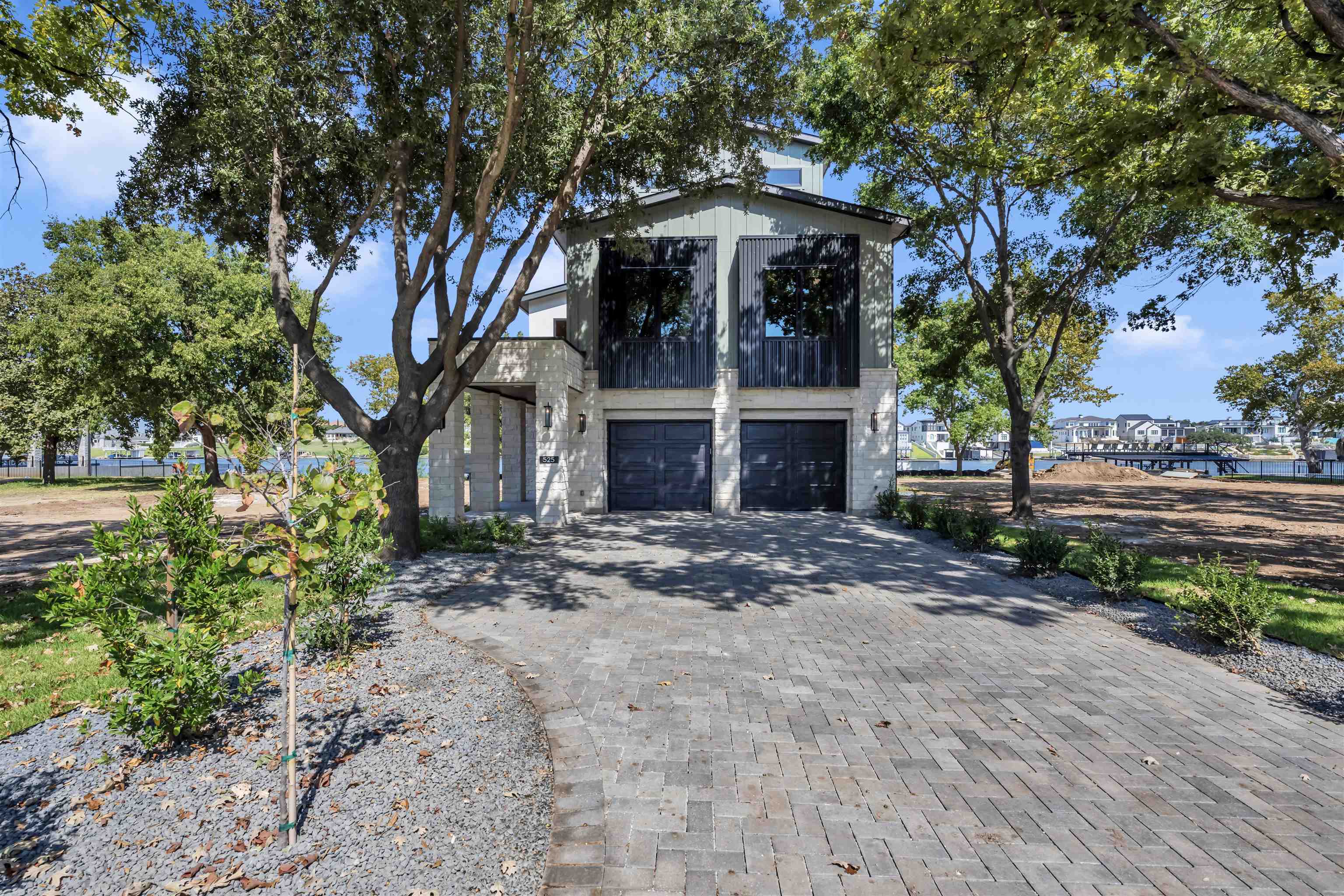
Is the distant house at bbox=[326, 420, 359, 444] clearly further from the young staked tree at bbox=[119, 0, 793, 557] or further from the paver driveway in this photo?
the paver driveway

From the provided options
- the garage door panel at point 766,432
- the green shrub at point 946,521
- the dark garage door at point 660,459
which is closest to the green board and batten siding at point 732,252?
the garage door panel at point 766,432

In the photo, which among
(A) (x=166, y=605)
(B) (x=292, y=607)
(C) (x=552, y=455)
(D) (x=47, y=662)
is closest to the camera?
(B) (x=292, y=607)

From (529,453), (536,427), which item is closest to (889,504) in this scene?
(536,427)

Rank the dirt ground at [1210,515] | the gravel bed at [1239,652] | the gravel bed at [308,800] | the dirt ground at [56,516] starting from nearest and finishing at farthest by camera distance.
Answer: the gravel bed at [308,800] < the gravel bed at [1239,652] < the dirt ground at [56,516] < the dirt ground at [1210,515]

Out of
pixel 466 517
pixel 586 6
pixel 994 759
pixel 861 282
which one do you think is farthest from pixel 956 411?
pixel 994 759

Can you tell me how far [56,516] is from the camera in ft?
49.0

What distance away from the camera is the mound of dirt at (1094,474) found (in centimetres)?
2797

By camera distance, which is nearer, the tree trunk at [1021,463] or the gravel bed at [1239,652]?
the gravel bed at [1239,652]

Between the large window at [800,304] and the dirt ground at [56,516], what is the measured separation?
10934 millimetres

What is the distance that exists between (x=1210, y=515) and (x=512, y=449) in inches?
762

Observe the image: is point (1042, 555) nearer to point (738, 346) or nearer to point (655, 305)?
point (738, 346)

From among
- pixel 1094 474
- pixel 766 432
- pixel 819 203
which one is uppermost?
pixel 819 203

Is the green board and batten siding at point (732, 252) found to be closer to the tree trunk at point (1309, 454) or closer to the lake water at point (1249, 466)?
the lake water at point (1249, 466)

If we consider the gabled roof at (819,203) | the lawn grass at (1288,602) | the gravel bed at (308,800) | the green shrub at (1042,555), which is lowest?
the gravel bed at (308,800)
